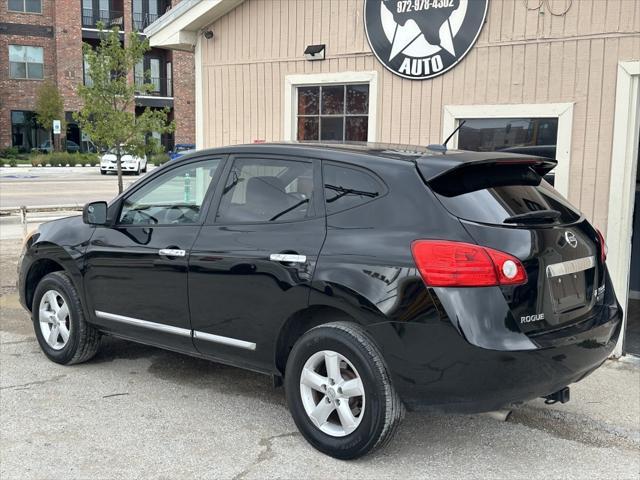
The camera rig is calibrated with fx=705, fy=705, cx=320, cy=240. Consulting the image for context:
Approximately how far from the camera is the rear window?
3.60 metres

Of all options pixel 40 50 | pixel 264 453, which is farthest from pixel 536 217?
pixel 40 50

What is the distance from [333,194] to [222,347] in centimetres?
120

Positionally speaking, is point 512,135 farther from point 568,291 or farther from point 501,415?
point 568,291

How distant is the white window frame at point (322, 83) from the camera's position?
23.4 ft

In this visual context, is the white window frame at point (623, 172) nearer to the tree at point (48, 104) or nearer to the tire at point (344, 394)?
the tire at point (344, 394)

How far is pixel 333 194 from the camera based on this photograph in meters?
3.99

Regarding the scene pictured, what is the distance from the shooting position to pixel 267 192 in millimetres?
4270

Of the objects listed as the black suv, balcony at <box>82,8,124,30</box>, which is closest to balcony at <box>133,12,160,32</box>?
balcony at <box>82,8,124,30</box>

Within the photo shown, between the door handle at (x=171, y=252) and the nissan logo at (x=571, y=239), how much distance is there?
89.7 inches

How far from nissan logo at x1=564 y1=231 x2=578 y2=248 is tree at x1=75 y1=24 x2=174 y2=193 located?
9.23 meters

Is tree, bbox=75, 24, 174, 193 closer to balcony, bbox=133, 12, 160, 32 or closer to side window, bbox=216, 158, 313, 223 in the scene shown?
side window, bbox=216, 158, 313, 223

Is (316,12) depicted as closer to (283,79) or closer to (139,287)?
(283,79)

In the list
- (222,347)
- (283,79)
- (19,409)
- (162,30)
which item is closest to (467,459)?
(222,347)

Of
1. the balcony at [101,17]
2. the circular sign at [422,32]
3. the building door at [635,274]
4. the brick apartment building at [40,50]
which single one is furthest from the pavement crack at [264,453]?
the balcony at [101,17]
